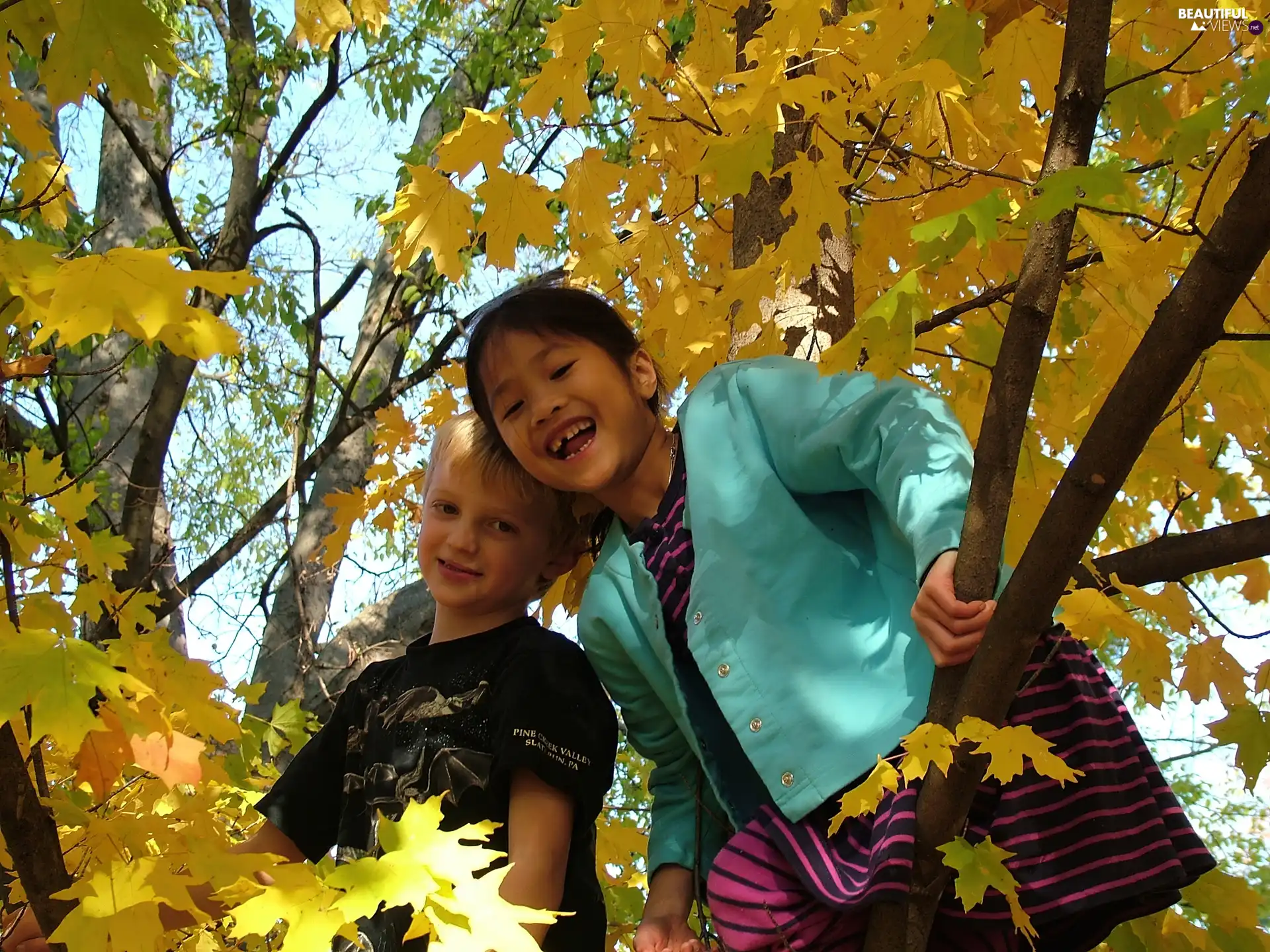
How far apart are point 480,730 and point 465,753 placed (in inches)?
2.0

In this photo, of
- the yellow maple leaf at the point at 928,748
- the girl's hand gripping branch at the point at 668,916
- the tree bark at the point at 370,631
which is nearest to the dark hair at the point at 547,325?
the girl's hand gripping branch at the point at 668,916

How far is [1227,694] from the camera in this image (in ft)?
5.78

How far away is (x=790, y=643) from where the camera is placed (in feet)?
5.47

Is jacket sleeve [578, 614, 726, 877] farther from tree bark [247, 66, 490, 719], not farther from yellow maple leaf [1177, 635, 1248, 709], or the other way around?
tree bark [247, 66, 490, 719]

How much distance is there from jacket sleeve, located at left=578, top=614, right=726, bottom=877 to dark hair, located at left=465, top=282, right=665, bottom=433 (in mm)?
480

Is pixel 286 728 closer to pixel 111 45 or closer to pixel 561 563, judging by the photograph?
pixel 561 563

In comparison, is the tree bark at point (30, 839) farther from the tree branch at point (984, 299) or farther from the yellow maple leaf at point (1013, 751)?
the tree branch at point (984, 299)

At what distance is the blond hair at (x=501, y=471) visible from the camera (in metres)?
2.12

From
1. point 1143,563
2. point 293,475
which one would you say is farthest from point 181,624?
point 1143,563

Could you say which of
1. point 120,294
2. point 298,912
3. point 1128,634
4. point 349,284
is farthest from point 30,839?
point 349,284

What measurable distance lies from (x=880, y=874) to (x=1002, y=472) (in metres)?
0.50

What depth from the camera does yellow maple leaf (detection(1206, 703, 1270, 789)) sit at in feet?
5.22

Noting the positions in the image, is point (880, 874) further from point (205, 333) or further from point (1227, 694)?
point (205, 333)

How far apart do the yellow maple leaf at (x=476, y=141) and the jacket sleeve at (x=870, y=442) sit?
61cm
